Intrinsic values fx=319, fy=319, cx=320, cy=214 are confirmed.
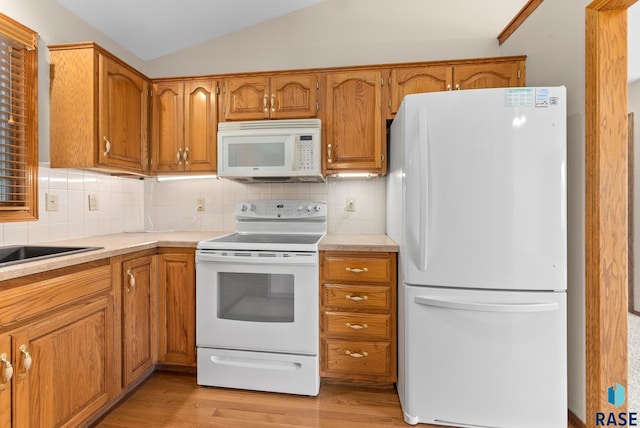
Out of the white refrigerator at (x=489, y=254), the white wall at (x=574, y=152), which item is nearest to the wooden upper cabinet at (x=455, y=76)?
the white wall at (x=574, y=152)

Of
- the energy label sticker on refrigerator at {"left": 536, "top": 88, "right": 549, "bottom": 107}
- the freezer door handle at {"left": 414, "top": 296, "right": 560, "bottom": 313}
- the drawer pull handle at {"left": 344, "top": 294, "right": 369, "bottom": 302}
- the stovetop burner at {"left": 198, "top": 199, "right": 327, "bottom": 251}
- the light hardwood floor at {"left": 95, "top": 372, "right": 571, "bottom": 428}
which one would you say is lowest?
the light hardwood floor at {"left": 95, "top": 372, "right": 571, "bottom": 428}

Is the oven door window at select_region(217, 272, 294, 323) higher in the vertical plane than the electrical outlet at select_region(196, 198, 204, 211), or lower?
lower

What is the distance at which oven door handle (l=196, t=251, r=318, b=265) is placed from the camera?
1.89 metres

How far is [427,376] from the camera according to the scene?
1.65 metres

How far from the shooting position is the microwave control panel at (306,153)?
2.16 metres

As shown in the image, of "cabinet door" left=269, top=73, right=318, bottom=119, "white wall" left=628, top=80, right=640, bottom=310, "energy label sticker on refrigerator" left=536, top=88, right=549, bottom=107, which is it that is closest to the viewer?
"energy label sticker on refrigerator" left=536, top=88, right=549, bottom=107

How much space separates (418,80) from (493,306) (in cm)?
Answer: 150

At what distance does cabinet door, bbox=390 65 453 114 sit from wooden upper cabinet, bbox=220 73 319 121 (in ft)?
1.78

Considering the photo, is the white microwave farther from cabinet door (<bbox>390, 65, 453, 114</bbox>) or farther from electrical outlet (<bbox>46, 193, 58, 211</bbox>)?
electrical outlet (<bbox>46, 193, 58, 211</bbox>)

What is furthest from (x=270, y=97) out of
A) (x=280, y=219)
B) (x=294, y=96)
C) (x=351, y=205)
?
(x=351, y=205)

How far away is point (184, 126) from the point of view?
7.94 ft

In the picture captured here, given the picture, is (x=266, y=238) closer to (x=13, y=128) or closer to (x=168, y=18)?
(x=13, y=128)

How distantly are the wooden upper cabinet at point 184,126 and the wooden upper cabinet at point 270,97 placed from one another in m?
0.14

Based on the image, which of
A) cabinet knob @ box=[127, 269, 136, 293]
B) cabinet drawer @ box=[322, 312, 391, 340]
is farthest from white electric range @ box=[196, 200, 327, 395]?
cabinet knob @ box=[127, 269, 136, 293]
